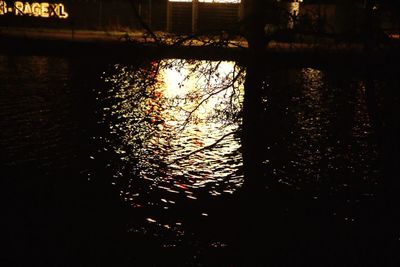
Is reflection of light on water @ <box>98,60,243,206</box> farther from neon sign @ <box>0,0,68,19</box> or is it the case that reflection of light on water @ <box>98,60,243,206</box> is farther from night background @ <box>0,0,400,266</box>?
neon sign @ <box>0,0,68,19</box>

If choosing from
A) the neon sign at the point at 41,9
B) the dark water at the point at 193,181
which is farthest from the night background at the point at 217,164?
the neon sign at the point at 41,9

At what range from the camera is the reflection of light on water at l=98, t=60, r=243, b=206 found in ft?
29.5

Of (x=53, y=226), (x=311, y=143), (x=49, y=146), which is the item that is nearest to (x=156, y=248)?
(x=53, y=226)

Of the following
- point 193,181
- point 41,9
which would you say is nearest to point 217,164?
point 193,181

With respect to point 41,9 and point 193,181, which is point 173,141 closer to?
point 193,181

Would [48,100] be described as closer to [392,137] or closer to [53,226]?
[53,226]

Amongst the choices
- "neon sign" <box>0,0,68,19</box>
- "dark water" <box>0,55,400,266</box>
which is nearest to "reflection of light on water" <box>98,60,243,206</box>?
"dark water" <box>0,55,400,266</box>

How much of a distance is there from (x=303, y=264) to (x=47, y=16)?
34.1 metres

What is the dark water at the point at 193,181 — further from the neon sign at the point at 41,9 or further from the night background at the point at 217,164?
the neon sign at the point at 41,9

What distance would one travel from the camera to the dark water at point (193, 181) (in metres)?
6.86

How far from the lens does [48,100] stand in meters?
15.1

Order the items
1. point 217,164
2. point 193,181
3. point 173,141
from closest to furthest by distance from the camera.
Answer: point 193,181 < point 217,164 < point 173,141

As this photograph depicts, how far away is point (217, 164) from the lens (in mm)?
10320

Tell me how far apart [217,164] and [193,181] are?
1.17 m
